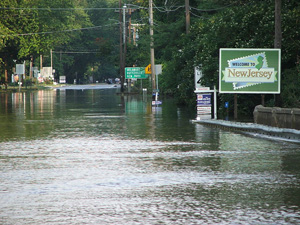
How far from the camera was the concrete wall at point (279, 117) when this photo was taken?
19391 mm

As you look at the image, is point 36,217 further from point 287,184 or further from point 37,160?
point 37,160

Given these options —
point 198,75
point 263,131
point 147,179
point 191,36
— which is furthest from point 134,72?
point 147,179

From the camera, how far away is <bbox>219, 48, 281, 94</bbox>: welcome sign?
2469cm

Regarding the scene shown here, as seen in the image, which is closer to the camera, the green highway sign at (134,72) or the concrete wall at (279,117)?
the concrete wall at (279,117)

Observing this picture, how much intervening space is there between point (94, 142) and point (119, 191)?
25.9 ft

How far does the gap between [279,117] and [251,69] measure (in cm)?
441

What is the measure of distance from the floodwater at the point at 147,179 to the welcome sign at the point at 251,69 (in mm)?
5120

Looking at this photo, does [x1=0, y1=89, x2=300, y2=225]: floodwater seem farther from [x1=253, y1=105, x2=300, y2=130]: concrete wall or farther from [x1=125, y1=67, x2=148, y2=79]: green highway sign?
[x1=125, y1=67, x2=148, y2=79]: green highway sign

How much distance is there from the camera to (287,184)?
10625 mm

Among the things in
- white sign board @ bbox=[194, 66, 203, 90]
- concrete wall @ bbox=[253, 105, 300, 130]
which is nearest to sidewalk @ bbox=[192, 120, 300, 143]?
concrete wall @ bbox=[253, 105, 300, 130]

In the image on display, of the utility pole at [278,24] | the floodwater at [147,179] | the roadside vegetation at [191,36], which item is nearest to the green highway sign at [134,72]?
the roadside vegetation at [191,36]

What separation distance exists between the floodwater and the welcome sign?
512 centimetres

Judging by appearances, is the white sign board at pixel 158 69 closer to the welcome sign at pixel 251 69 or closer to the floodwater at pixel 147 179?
the welcome sign at pixel 251 69

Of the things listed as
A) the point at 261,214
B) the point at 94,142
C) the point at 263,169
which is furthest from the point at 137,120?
the point at 261,214
